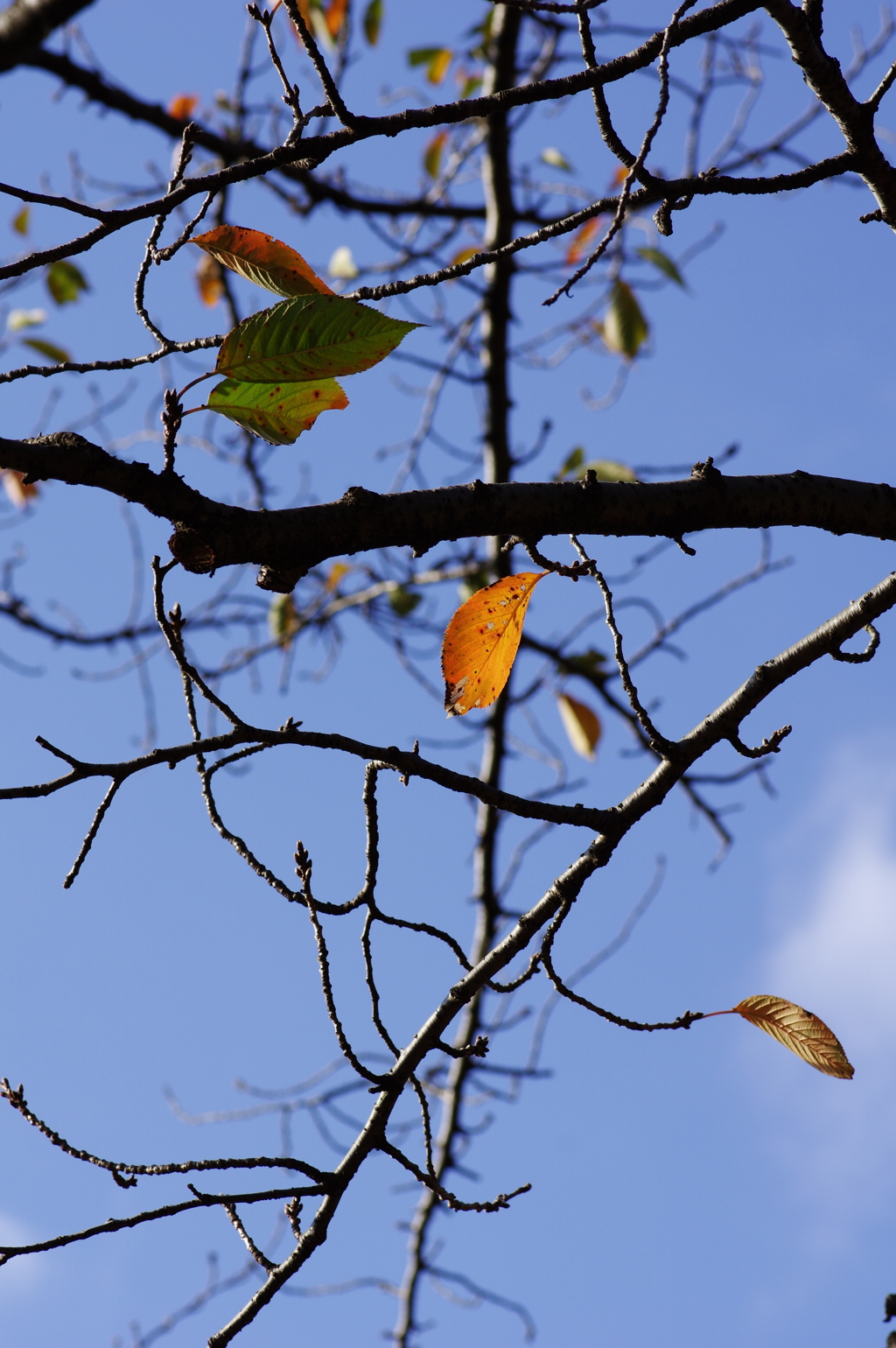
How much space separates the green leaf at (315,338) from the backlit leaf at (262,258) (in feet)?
0.27

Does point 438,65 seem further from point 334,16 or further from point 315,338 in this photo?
point 315,338

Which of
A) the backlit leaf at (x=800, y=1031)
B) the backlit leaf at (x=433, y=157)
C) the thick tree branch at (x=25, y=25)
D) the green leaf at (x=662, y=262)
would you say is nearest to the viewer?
the thick tree branch at (x=25, y=25)

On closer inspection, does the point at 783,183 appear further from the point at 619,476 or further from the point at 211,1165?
the point at 619,476

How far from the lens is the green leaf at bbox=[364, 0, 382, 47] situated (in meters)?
3.34

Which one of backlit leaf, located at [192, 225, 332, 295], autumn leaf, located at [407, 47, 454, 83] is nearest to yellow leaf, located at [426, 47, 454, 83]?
autumn leaf, located at [407, 47, 454, 83]

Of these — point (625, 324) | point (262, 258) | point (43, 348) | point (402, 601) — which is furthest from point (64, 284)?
point (262, 258)

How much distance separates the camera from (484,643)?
136 centimetres

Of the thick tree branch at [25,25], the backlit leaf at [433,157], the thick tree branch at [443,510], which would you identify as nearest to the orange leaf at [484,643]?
the thick tree branch at [443,510]

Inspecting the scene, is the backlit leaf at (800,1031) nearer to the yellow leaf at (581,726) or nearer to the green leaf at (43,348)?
the yellow leaf at (581,726)

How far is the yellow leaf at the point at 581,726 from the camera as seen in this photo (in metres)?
3.49

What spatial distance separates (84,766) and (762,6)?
113 centimetres

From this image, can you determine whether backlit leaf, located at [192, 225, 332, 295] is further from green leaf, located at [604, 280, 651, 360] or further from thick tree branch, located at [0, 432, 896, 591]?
green leaf, located at [604, 280, 651, 360]

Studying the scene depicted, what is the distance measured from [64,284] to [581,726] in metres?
2.24

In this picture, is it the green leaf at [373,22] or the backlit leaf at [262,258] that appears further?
the green leaf at [373,22]
